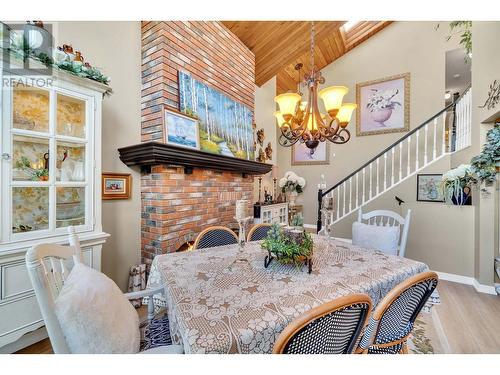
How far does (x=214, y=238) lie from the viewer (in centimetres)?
205

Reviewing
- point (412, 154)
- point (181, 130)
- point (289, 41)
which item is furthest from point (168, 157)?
point (412, 154)

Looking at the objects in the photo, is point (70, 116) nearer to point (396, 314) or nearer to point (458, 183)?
point (396, 314)

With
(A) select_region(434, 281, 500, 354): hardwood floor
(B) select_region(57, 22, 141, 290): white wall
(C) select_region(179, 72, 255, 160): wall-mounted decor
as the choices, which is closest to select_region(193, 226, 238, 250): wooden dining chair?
(B) select_region(57, 22, 141, 290): white wall

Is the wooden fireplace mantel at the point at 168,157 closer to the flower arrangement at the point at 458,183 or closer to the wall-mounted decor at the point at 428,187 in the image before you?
the flower arrangement at the point at 458,183

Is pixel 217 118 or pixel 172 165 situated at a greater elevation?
pixel 217 118

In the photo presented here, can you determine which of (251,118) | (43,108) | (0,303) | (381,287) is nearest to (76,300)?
(0,303)

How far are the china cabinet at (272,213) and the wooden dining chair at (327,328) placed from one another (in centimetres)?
298

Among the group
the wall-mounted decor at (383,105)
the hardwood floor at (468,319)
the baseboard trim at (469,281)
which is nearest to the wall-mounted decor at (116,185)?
the hardwood floor at (468,319)

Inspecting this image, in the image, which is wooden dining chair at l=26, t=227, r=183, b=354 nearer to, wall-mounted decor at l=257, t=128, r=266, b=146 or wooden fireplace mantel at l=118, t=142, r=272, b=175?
wooden fireplace mantel at l=118, t=142, r=272, b=175

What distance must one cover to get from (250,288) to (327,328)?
1.53 feet

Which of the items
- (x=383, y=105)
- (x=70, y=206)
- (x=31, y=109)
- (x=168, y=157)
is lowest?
(x=70, y=206)
